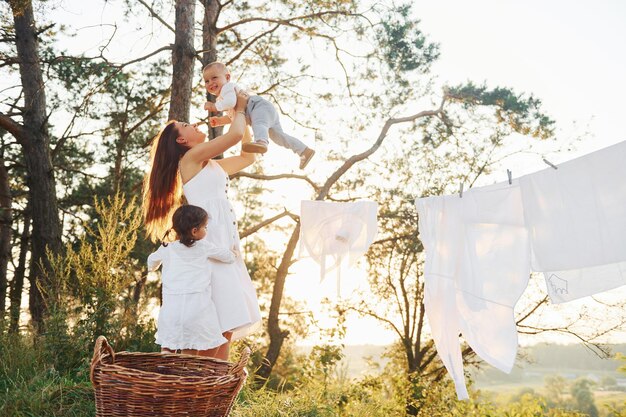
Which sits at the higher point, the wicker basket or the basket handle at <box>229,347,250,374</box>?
the basket handle at <box>229,347,250,374</box>

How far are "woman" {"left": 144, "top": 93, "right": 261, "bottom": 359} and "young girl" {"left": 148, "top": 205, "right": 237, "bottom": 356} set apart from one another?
0.27 ft

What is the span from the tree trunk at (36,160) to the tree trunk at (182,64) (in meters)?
2.25

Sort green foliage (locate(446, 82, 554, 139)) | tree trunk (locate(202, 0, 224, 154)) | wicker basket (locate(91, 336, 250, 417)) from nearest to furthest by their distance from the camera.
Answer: wicker basket (locate(91, 336, 250, 417)) → tree trunk (locate(202, 0, 224, 154)) → green foliage (locate(446, 82, 554, 139))

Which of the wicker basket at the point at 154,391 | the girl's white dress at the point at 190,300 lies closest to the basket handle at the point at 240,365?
the wicker basket at the point at 154,391

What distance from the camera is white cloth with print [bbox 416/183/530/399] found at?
315 centimetres

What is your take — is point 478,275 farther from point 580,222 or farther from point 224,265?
point 224,265

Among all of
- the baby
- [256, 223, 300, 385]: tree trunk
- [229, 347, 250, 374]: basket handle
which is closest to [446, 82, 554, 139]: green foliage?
[256, 223, 300, 385]: tree trunk

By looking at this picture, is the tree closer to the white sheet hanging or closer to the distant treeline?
the white sheet hanging

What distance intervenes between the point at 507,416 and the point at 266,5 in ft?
19.7

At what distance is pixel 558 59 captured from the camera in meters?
9.88

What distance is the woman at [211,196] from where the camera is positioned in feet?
9.78

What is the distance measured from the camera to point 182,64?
6.70 metres

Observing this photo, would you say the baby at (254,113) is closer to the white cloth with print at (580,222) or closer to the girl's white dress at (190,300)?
the girl's white dress at (190,300)

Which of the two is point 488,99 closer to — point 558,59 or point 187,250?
point 558,59
